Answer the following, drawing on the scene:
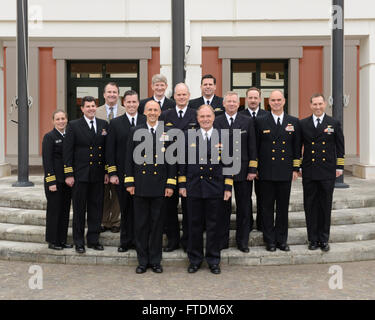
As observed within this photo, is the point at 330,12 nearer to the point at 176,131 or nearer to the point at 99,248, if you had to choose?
the point at 176,131

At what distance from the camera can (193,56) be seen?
11.6 metres

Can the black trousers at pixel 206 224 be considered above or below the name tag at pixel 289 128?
below

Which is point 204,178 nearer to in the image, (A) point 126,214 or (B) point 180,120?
(B) point 180,120

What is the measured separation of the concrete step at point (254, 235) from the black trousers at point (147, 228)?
0.79 metres

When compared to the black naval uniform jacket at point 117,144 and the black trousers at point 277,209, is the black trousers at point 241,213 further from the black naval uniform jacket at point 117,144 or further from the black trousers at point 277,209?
the black naval uniform jacket at point 117,144

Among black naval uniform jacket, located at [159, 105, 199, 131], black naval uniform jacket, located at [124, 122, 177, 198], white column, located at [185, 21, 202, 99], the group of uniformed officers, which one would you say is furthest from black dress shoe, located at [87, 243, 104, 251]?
white column, located at [185, 21, 202, 99]

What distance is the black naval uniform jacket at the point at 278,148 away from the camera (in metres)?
6.18

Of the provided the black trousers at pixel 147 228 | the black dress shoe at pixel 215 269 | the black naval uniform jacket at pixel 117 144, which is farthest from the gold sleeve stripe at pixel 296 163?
the black naval uniform jacket at pixel 117 144

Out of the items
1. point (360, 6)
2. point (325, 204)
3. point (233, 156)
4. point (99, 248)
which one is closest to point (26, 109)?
point (99, 248)

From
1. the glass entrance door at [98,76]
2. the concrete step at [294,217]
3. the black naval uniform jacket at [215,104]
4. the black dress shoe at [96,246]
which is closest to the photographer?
the black dress shoe at [96,246]

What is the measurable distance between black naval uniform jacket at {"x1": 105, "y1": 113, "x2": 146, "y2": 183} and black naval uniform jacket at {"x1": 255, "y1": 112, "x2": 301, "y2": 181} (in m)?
1.55

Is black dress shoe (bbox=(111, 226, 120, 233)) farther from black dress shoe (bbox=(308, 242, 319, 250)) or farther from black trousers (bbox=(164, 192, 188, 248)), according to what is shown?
black dress shoe (bbox=(308, 242, 319, 250))

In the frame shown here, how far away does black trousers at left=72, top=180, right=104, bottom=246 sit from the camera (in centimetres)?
629
